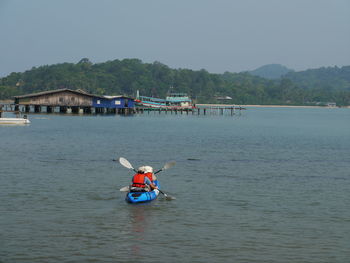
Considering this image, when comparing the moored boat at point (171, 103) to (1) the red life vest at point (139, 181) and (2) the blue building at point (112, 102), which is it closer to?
(2) the blue building at point (112, 102)

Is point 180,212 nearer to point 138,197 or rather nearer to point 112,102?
point 138,197

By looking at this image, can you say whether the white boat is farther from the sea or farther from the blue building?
the blue building

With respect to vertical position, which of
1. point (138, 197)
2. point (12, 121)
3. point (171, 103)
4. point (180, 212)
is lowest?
point (180, 212)

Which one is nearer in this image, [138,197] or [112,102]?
[138,197]

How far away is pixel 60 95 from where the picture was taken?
124 m

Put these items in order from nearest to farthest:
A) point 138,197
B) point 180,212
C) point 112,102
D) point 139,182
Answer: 1. point 180,212
2. point 138,197
3. point 139,182
4. point 112,102

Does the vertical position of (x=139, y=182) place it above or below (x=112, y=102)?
below

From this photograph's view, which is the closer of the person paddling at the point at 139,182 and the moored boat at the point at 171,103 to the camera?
the person paddling at the point at 139,182

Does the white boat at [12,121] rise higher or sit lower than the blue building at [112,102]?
lower

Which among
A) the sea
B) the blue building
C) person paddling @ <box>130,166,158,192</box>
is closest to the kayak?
person paddling @ <box>130,166,158,192</box>

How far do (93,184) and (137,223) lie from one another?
30.7 ft

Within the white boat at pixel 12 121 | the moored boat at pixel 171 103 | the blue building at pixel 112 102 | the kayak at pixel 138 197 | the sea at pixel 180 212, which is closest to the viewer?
the sea at pixel 180 212

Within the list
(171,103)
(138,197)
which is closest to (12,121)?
(138,197)

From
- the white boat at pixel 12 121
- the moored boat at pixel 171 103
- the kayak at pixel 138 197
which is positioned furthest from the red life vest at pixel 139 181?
the moored boat at pixel 171 103
